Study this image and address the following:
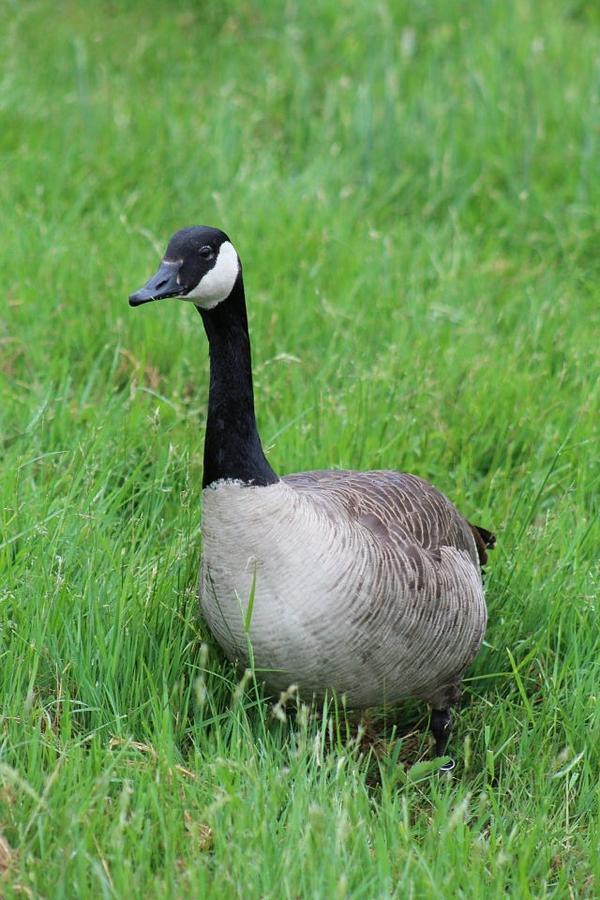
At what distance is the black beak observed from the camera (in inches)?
129

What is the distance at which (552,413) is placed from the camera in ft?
17.5

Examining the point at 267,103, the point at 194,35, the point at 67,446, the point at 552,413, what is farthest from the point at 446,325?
the point at 194,35

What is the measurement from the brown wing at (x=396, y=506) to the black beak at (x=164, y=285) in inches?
32.3

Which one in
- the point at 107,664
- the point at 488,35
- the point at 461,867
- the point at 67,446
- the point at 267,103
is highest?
the point at 488,35

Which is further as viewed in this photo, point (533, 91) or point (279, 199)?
point (533, 91)

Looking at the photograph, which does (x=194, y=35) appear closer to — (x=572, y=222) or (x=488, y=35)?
(x=488, y=35)

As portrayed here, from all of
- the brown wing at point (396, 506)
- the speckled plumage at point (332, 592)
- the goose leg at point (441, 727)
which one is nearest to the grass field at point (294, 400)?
the goose leg at point (441, 727)

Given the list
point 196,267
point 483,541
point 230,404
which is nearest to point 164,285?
point 196,267

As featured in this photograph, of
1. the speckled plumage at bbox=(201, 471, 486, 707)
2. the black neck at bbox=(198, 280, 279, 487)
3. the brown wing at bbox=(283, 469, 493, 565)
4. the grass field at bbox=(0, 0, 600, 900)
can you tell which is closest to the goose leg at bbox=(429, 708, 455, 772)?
the grass field at bbox=(0, 0, 600, 900)

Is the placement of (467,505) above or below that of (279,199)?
below

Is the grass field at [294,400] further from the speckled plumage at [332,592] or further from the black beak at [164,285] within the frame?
the black beak at [164,285]

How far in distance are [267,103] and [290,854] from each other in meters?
5.90

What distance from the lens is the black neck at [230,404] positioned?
354 centimetres

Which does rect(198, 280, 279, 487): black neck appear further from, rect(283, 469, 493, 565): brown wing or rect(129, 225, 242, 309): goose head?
rect(283, 469, 493, 565): brown wing
